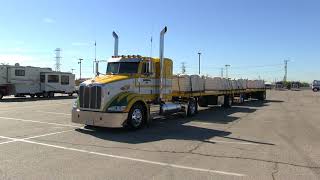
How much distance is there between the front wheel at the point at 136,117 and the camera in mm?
14695

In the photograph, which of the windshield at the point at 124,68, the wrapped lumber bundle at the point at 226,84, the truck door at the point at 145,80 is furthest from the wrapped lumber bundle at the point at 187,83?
the wrapped lumber bundle at the point at 226,84

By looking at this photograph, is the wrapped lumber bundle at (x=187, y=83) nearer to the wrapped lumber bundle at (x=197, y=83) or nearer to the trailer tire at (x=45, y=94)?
the wrapped lumber bundle at (x=197, y=83)

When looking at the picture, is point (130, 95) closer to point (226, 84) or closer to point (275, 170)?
point (275, 170)

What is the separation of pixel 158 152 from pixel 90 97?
4942 millimetres

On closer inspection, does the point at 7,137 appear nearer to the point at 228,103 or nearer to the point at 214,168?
the point at 214,168

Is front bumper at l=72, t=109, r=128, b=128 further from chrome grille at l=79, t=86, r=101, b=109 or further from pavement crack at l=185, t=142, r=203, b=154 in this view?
pavement crack at l=185, t=142, r=203, b=154

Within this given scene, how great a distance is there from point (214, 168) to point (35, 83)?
114ft

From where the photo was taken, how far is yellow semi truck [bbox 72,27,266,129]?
14250mm

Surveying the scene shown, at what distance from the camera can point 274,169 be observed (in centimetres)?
866

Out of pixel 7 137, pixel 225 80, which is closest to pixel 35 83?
pixel 225 80

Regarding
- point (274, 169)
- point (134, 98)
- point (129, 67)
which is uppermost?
point (129, 67)

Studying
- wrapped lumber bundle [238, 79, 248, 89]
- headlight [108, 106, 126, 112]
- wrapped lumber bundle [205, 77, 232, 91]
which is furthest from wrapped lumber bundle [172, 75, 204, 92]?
wrapped lumber bundle [238, 79, 248, 89]

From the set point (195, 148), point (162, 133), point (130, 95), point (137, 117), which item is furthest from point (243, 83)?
point (195, 148)

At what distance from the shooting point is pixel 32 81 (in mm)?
40094
